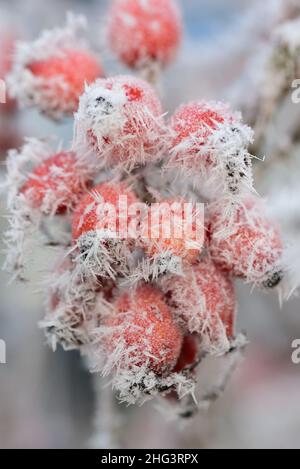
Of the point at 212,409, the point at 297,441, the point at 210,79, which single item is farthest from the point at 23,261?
the point at 210,79

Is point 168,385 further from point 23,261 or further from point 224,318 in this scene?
point 23,261

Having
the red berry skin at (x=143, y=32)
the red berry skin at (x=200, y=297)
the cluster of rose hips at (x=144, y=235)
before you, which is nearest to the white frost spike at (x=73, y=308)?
the cluster of rose hips at (x=144, y=235)

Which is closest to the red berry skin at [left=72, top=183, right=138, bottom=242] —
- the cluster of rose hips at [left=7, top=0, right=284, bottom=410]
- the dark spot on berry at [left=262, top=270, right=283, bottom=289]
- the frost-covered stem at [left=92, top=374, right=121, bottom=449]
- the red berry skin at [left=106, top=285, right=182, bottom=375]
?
the cluster of rose hips at [left=7, top=0, right=284, bottom=410]

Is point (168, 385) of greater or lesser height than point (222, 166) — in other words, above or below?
below

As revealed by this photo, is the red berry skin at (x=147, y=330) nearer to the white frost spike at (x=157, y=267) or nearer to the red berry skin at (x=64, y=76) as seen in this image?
the white frost spike at (x=157, y=267)

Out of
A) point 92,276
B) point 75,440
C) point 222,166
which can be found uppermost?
point 222,166

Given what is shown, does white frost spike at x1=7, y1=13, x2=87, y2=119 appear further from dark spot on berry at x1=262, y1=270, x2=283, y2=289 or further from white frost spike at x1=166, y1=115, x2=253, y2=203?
dark spot on berry at x1=262, y1=270, x2=283, y2=289
